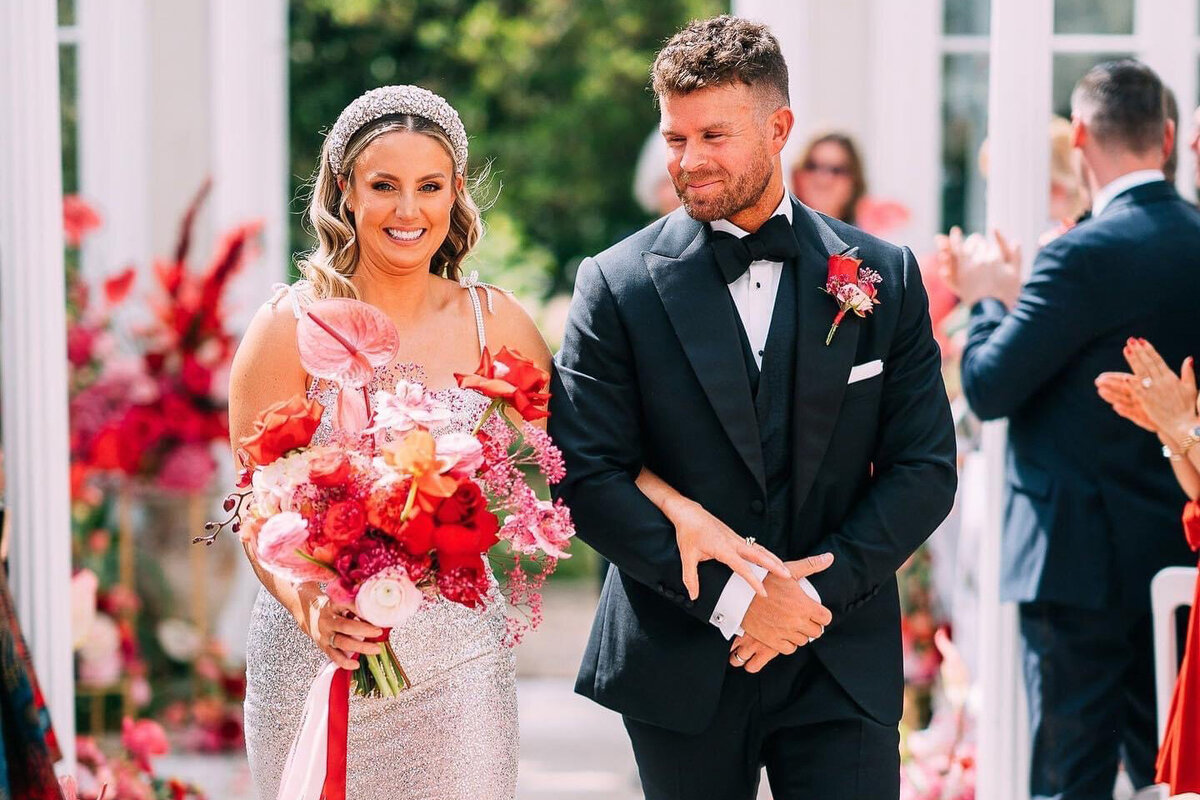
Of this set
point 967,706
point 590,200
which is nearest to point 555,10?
point 590,200

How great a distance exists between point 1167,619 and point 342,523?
85.8 inches

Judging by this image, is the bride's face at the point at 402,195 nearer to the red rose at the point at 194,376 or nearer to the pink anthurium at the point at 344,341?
the pink anthurium at the point at 344,341

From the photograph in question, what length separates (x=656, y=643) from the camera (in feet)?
11.5

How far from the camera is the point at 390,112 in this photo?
11.6 feet

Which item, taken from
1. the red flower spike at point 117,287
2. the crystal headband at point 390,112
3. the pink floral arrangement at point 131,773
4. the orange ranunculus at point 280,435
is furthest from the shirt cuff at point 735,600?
the red flower spike at point 117,287

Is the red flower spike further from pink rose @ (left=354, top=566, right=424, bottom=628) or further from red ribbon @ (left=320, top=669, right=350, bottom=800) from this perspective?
pink rose @ (left=354, top=566, right=424, bottom=628)

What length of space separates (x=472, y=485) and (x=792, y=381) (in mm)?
781

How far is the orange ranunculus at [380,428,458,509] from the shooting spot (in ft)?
9.68

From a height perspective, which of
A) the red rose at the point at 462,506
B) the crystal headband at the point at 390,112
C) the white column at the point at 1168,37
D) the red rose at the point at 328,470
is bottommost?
the red rose at the point at 462,506

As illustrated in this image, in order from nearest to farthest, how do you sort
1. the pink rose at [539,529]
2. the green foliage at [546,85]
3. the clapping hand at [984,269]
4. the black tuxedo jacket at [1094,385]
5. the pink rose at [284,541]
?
the pink rose at [284,541] → the pink rose at [539,529] → the black tuxedo jacket at [1094,385] → the clapping hand at [984,269] → the green foliage at [546,85]

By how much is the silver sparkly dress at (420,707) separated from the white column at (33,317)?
857 mm

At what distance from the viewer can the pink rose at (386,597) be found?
2.96 meters

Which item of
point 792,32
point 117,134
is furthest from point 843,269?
point 117,134

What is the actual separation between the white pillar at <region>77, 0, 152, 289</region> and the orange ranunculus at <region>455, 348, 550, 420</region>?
15.6 ft
